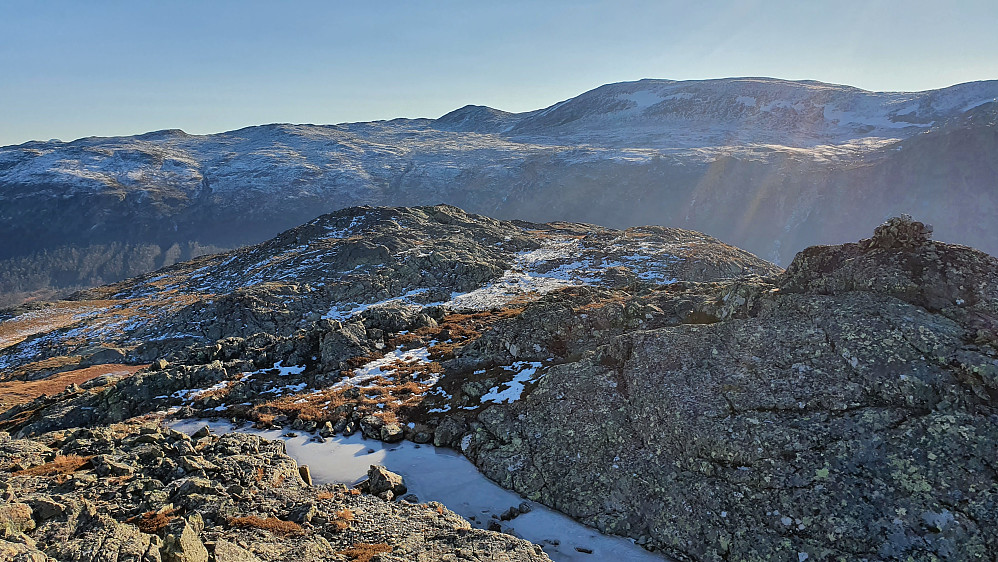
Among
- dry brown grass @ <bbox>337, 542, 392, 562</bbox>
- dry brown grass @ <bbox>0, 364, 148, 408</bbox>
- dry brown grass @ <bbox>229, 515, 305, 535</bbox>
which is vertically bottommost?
dry brown grass @ <bbox>0, 364, 148, 408</bbox>

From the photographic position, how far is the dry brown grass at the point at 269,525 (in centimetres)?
1617

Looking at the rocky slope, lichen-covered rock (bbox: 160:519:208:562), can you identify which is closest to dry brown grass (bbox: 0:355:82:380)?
the rocky slope

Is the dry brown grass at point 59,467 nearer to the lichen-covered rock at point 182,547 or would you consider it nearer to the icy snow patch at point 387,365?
the lichen-covered rock at point 182,547

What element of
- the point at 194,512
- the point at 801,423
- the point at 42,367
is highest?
the point at 801,423

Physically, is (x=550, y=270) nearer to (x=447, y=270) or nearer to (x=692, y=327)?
(x=447, y=270)

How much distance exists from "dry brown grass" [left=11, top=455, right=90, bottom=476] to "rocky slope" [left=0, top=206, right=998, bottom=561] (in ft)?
32.0

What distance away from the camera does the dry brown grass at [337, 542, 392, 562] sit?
15286mm

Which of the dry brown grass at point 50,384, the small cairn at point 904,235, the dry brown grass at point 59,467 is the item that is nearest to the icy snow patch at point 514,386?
the dry brown grass at point 59,467

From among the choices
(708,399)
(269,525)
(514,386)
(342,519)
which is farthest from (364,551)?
(708,399)

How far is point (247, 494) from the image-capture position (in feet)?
61.0

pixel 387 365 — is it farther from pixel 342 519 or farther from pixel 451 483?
pixel 342 519

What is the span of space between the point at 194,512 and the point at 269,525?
2.46 m

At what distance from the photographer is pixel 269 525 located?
16.4m

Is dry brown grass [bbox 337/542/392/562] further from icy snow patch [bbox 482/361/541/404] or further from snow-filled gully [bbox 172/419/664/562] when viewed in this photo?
icy snow patch [bbox 482/361/541/404]
